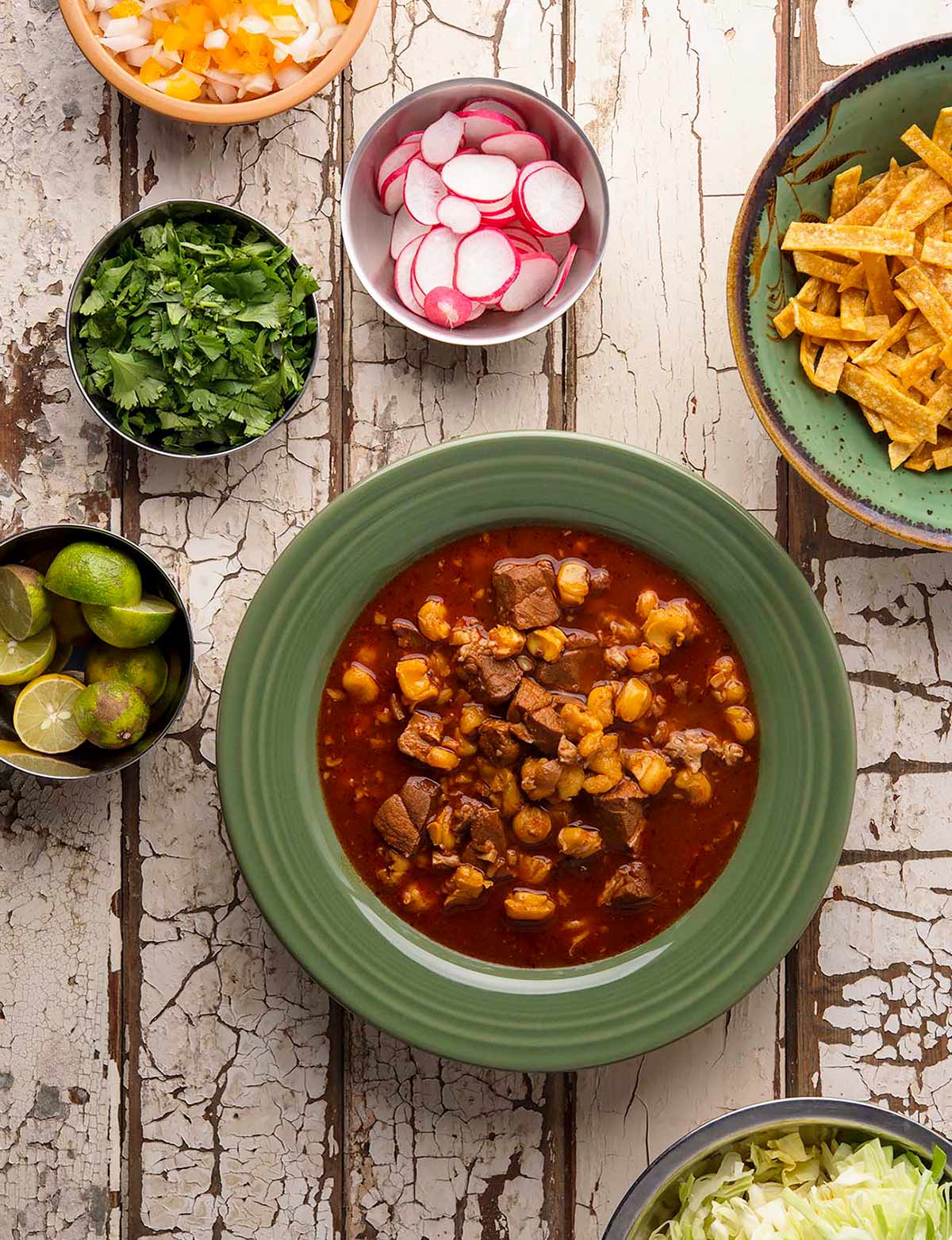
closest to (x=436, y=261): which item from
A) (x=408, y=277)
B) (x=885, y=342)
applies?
(x=408, y=277)

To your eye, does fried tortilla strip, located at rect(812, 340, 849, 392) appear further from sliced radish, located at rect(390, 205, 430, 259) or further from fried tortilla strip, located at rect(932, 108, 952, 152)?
sliced radish, located at rect(390, 205, 430, 259)

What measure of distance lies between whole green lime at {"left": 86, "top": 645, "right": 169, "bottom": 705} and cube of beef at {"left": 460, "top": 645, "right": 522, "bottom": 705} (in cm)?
74

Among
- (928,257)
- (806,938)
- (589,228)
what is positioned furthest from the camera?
(806,938)

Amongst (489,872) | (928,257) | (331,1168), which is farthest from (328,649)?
(928,257)

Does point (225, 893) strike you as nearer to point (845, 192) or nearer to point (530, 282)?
point (530, 282)

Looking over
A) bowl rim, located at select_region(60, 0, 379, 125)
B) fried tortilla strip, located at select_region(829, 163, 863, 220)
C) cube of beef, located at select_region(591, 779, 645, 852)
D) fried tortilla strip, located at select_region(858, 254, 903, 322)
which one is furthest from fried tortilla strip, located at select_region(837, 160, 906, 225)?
cube of beef, located at select_region(591, 779, 645, 852)

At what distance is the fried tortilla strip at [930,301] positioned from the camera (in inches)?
100

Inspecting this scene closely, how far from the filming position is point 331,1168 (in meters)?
2.87

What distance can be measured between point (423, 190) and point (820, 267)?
95 centimetres

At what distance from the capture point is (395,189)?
272 cm

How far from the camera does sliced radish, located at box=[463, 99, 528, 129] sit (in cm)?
271

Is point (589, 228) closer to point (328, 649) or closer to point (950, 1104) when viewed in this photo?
point (328, 649)

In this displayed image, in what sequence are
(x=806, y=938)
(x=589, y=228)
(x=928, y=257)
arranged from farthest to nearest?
(x=806, y=938) → (x=589, y=228) → (x=928, y=257)

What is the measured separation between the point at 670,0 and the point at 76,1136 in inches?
130
